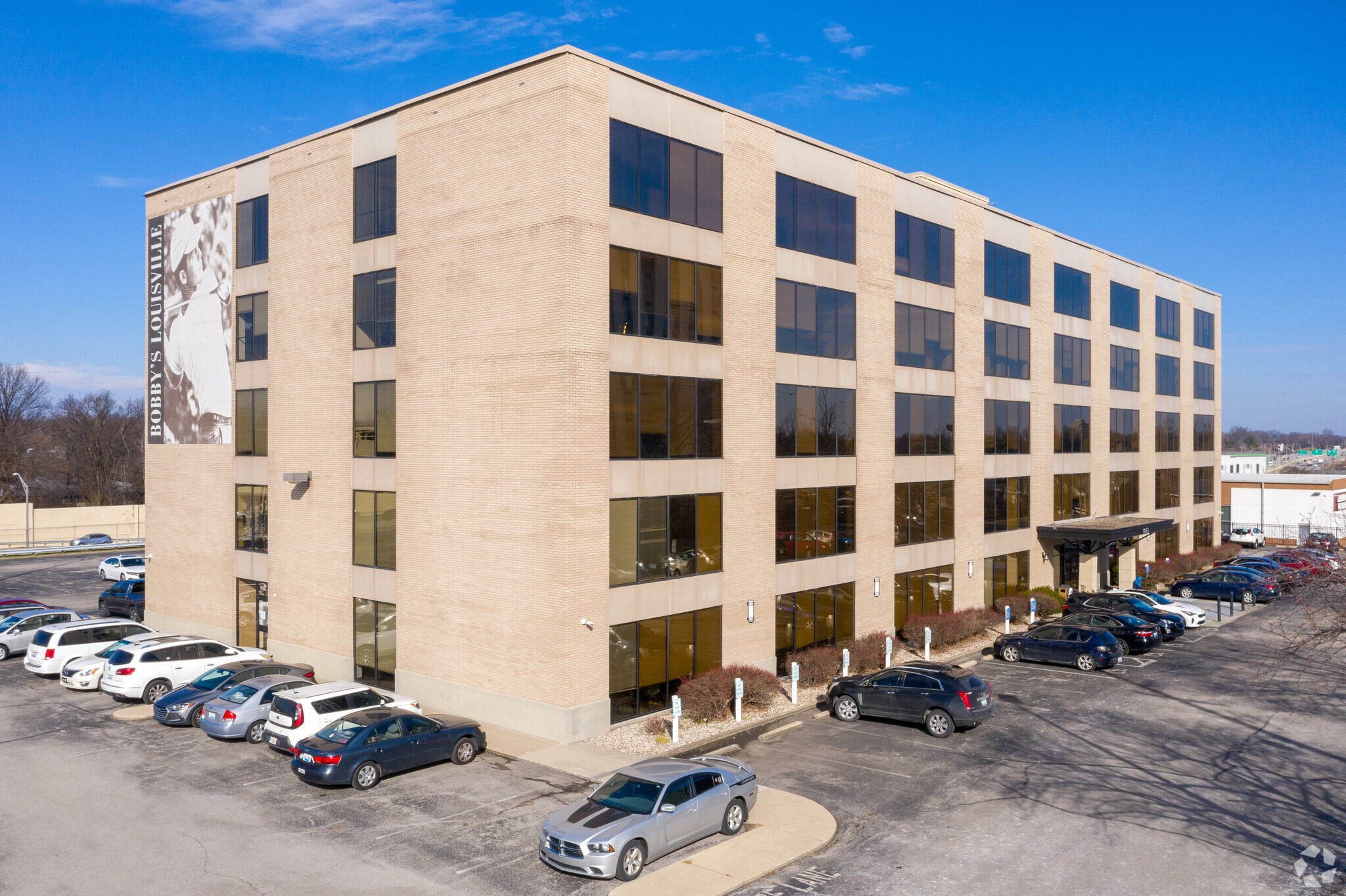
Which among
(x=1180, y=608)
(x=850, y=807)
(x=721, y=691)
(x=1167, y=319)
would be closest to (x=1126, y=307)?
(x=1167, y=319)

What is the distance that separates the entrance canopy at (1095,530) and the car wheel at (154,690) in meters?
A: 35.5

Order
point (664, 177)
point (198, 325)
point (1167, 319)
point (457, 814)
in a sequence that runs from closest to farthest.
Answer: point (457, 814), point (664, 177), point (198, 325), point (1167, 319)

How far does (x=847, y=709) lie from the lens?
80.3 feet

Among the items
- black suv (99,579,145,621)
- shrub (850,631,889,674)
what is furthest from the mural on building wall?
shrub (850,631,889,674)

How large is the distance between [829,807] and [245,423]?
24.8 m

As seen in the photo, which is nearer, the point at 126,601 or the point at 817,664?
the point at 817,664

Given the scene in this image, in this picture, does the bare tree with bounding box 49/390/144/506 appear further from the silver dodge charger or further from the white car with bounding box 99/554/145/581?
the silver dodge charger

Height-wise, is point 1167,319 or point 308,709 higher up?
point 1167,319

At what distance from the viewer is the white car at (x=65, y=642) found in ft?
94.8

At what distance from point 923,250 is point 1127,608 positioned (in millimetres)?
16773

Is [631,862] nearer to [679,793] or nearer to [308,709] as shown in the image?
[679,793]

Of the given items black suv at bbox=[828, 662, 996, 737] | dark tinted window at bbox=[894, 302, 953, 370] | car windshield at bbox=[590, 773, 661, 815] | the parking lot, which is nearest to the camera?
the parking lot

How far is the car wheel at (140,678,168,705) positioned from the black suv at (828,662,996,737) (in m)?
19.3

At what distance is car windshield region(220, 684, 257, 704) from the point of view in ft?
74.6
